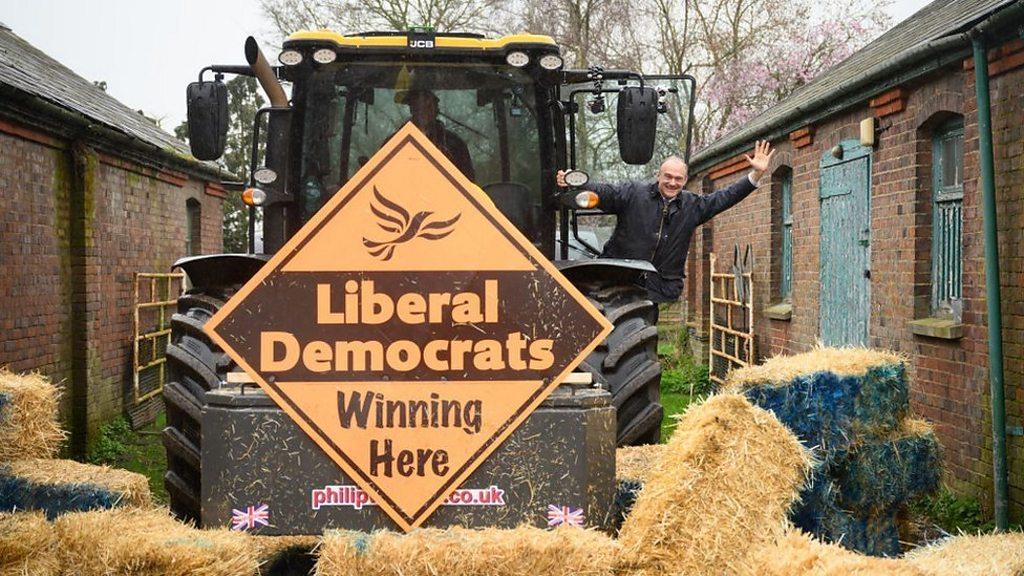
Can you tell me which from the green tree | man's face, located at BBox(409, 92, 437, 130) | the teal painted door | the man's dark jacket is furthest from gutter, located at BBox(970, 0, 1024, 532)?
the green tree

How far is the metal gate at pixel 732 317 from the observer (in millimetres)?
14562

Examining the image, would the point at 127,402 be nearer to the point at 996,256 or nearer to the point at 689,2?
the point at 996,256

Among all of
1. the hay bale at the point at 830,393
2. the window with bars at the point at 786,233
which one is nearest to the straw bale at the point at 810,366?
the hay bale at the point at 830,393

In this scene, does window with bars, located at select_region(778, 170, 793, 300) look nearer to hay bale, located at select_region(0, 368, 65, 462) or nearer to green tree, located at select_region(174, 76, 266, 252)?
hay bale, located at select_region(0, 368, 65, 462)

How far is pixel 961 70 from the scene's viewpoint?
807 cm

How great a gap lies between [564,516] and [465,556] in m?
0.41

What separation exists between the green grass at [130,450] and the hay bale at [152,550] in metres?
5.13

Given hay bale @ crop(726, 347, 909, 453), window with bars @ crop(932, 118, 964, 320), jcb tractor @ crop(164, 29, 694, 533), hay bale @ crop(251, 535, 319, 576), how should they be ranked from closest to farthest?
1. hay bale @ crop(251, 535, 319, 576)
2. jcb tractor @ crop(164, 29, 694, 533)
3. hay bale @ crop(726, 347, 909, 453)
4. window with bars @ crop(932, 118, 964, 320)

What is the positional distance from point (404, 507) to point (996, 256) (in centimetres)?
498

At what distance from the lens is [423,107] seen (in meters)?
5.81

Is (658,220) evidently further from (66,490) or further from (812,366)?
(66,490)

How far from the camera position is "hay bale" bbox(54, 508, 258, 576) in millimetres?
3639

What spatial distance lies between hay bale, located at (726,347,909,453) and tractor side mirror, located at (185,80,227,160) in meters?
3.00

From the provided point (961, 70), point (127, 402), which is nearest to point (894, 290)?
point (961, 70)
